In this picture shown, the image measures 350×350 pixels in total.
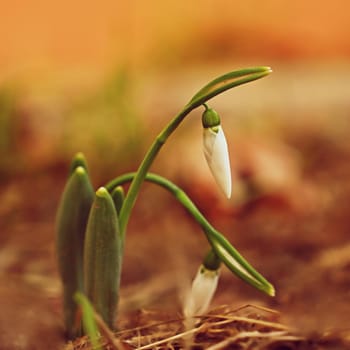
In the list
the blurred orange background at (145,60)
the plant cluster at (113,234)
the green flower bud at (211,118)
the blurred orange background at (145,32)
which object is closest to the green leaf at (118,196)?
the plant cluster at (113,234)

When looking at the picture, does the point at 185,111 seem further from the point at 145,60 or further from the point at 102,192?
the point at 145,60

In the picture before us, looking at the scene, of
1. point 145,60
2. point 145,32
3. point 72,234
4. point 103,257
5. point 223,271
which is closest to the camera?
point 103,257

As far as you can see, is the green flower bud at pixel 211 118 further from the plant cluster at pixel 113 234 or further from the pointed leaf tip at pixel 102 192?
the pointed leaf tip at pixel 102 192

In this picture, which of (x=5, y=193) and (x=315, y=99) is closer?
(x=5, y=193)

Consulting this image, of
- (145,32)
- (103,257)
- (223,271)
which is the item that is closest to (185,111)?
(103,257)

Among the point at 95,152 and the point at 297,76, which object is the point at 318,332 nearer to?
the point at 95,152

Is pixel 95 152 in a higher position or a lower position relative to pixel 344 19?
lower

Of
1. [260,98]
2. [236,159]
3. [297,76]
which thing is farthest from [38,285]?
[297,76]
